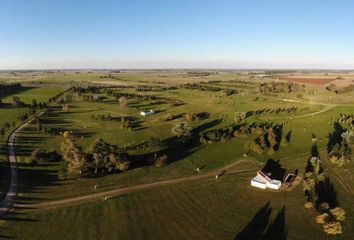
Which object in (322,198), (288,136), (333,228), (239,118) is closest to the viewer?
(333,228)

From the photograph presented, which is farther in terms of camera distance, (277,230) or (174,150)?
(174,150)

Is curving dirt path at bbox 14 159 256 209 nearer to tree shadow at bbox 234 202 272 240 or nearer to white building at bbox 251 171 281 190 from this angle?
white building at bbox 251 171 281 190

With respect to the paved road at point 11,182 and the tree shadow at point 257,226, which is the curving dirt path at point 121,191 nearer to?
the paved road at point 11,182

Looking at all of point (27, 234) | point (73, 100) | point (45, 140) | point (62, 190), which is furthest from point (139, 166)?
point (73, 100)

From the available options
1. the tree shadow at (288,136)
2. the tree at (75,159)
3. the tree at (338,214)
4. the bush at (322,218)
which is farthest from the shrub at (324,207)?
the tree at (75,159)

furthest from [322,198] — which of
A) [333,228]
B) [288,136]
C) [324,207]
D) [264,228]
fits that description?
[288,136]

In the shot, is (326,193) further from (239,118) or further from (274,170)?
(239,118)
